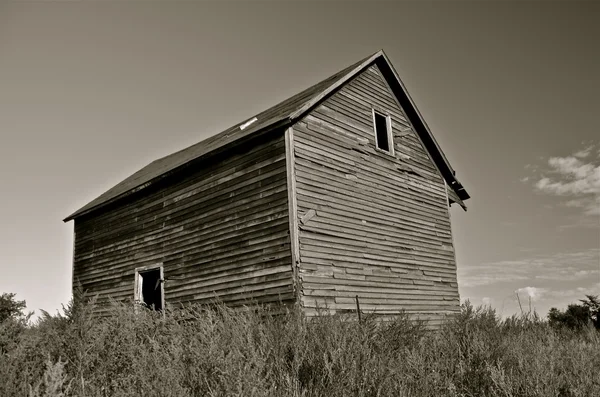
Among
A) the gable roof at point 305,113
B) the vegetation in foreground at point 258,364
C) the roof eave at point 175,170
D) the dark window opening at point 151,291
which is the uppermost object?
the gable roof at point 305,113

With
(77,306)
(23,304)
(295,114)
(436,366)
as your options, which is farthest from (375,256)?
(23,304)

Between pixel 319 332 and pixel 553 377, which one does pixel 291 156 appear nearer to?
pixel 319 332

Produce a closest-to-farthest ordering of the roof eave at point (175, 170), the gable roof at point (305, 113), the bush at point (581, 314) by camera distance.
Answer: the roof eave at point (175, 170) → the gable roof at point (305, 113) → the bush at point (581, 314)

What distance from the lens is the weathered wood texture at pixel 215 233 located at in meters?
10.5

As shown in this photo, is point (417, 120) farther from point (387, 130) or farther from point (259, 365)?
point (259, 365)

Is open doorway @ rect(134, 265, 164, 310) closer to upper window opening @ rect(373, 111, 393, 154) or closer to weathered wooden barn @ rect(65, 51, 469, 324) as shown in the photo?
weathered wooden barn @ rect(65, 51, 469, 324)

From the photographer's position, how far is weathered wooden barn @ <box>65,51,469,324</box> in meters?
10.5

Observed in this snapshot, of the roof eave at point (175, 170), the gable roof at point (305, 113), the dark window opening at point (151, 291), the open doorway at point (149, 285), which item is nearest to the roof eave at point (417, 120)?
the gable roof at point (305, 113)

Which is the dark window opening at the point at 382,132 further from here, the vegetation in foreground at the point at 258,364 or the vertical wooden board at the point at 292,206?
the vegetation in foreground at the point at 258,364

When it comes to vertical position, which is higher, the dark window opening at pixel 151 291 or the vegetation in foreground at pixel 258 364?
the dark window opening at pixel 151 291

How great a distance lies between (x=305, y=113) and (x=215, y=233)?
3694 mm

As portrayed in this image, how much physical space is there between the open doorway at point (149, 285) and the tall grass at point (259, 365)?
4497 millimetres

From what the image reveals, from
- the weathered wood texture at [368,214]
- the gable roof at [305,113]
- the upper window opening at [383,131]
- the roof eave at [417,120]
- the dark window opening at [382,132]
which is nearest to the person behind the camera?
the weathered wood texture at [368,214]

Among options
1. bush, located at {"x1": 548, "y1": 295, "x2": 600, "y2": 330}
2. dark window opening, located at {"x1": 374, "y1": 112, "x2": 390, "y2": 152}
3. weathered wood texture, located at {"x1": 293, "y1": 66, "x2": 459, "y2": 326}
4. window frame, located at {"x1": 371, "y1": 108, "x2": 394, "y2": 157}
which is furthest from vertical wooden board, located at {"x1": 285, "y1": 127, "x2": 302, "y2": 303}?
bush, located at {"x1": 548, "y1": 295, "x2": 600, "y2": 330}
